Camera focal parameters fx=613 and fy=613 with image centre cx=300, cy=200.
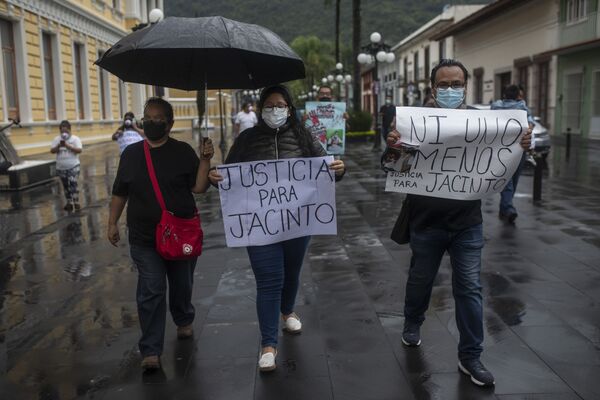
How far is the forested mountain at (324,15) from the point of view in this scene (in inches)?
2564

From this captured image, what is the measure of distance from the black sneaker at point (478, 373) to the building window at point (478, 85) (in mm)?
33725

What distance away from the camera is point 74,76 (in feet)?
82.9

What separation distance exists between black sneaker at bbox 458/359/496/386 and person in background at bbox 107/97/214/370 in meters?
1.90

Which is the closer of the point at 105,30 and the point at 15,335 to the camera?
the point at 15,335

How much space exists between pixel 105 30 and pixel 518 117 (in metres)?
29.5

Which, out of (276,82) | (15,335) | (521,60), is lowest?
(15,335)

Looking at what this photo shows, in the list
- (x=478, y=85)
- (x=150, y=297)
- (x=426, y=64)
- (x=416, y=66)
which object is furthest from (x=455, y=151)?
(x=416, y=66)

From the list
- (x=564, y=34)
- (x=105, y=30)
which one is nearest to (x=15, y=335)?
(x=564, y=34)

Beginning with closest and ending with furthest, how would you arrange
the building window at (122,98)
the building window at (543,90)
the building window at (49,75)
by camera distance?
1. the building window at (49,75)
2. the building window at (543,90)
3. the building window at (122,98)

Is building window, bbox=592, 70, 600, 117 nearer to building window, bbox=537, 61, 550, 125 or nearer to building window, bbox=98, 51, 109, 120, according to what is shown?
building window, bbox=537, 61, 550, 125

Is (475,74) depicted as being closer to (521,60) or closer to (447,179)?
(521,60)

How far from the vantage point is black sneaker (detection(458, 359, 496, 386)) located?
3.50 metres

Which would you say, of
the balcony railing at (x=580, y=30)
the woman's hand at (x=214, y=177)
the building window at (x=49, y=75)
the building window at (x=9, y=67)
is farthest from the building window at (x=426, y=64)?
the woman's hand at (x=214, y=177)

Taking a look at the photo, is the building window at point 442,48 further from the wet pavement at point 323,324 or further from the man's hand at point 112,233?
the man's hand at point 112,233
